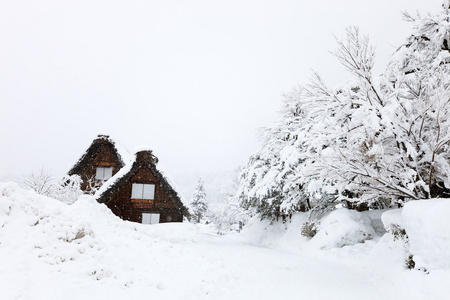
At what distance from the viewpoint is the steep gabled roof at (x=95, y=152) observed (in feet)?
73.4

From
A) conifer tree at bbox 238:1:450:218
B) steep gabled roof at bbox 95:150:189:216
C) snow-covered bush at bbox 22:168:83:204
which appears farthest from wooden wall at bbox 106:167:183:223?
conifer tree at bbox 238:1:450:218

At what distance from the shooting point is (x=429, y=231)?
17.6ft

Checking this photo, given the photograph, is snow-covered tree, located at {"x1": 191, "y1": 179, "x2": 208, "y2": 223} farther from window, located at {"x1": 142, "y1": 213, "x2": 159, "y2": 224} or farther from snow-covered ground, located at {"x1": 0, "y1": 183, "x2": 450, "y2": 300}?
snow-covered ground, located at {"x1": 0, "y1": 183, "x2": 450, "y2": 300}

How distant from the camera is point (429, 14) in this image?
8312mm

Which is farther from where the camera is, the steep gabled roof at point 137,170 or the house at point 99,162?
the house at point 99,162

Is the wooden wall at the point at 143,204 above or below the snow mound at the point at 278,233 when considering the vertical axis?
above

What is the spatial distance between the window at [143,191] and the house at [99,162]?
15.8 feet

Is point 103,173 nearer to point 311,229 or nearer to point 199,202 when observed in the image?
point 311,229

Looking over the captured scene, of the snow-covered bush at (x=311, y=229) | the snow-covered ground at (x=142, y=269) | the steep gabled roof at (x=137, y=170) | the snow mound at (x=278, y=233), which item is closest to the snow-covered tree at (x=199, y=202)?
the snow mound at (x=278, y=233)

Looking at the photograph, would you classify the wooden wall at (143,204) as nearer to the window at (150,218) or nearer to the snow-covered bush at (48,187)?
the window at (150,218)

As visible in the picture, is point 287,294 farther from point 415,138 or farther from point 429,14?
point 429,14

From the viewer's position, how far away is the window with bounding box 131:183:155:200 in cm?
1877

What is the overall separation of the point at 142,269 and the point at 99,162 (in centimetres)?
1929

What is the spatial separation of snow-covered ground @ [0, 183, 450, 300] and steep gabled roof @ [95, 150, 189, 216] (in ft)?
26.9
